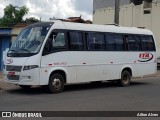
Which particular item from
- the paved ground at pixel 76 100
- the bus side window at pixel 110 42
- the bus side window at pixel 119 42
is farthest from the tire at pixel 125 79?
the paved ground at pixel 76 100

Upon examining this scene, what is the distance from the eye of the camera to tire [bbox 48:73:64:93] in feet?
51.7

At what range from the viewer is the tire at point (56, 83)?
15750mm

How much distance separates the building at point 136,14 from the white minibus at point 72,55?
19.1m

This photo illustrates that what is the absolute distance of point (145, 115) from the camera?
10820 mm

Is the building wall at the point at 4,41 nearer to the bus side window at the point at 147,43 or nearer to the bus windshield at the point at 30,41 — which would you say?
the bus windshield at the point at 30,41

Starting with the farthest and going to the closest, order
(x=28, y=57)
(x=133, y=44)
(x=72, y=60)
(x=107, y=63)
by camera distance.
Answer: (x=133, y=44)
(x=107, y=63)
(x=72, y=60)
(x=28, y=57)

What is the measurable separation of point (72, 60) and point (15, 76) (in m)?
2.53

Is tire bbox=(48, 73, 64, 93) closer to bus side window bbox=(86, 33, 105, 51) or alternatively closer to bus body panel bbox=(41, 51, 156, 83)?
bus body panel bbox=(41, 51, 156, 83)

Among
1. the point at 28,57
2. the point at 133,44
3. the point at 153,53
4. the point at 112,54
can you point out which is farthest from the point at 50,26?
the point at 153,53

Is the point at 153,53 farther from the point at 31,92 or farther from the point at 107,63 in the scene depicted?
the point at 31,92

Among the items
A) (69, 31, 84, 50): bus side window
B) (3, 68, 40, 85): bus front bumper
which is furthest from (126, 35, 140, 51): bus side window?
(3, 68, 40, 85): bus front bumper

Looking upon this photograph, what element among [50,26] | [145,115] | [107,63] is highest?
[50,26]

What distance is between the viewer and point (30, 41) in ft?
51.8

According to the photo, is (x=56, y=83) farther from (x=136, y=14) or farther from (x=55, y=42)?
(x=136, y=14)
